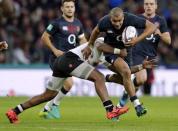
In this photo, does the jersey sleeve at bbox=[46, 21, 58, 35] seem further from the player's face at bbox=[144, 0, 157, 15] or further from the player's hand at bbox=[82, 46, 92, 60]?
the player's hand at bbox=[82, 46, 92, 60]

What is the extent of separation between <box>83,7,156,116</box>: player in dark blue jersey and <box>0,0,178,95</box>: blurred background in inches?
471

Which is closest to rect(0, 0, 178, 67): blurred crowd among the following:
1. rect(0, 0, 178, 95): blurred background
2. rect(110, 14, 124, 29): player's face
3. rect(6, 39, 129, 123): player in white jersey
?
rect(0, 0, 178, 95): blurred background

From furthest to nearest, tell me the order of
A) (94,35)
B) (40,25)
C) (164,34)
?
(40,25) < (164,34) < (94,35)

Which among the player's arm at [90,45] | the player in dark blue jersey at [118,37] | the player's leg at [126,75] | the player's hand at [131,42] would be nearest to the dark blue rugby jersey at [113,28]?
the player in dark blue jersey at [118,37]

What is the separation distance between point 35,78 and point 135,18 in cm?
1234

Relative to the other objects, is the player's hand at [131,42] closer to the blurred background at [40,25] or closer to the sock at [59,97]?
the sock at [59,97]

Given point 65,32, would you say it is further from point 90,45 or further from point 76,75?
point 76,75

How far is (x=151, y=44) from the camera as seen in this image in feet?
57.2

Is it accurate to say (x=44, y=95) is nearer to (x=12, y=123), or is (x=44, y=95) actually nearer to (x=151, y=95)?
(x=12, y=123)

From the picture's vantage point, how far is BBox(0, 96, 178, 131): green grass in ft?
43.1

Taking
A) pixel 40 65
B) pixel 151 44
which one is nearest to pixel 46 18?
pixel 40 65

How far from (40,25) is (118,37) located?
13.4 m

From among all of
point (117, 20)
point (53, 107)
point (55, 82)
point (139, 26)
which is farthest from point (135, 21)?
point (53, 107)

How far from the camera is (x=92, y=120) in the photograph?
15266 millimetres
